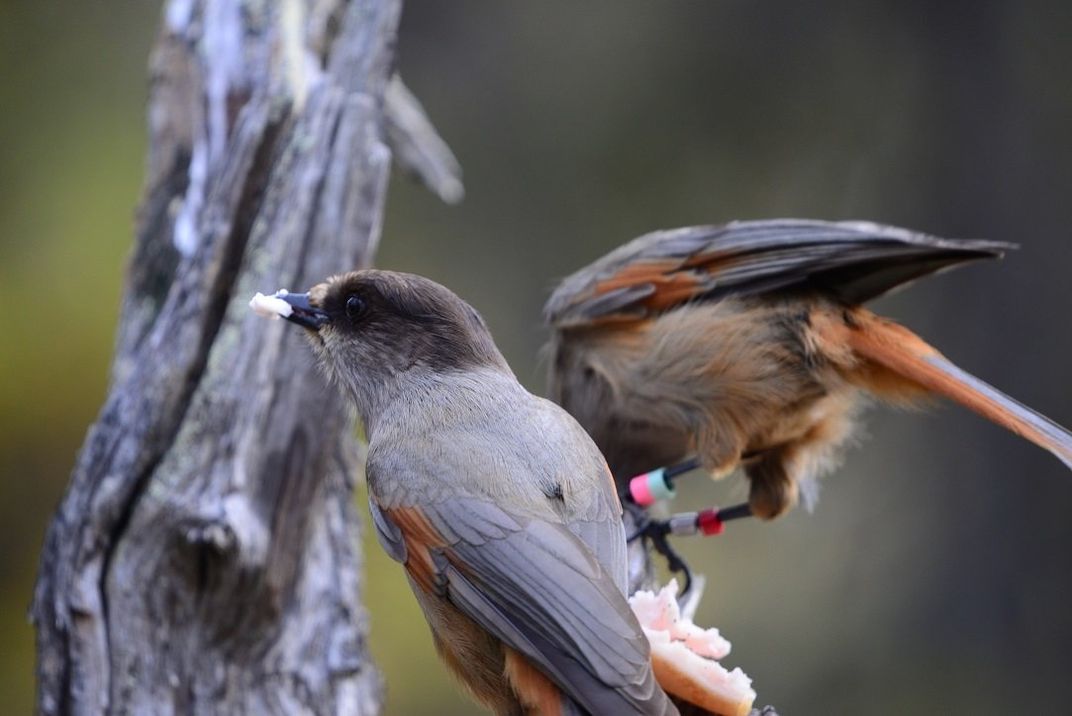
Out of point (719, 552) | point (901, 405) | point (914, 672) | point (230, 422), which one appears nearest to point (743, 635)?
point (719, 552)

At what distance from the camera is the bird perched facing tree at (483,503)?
253 centimetres

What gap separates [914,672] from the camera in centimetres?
673

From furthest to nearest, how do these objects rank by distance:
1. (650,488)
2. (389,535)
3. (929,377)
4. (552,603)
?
(650,488), (929,377), (389,535), (552,603)

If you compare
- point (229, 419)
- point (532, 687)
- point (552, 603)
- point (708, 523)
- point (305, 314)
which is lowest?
point (532, 687)

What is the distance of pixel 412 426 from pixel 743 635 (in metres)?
4.36

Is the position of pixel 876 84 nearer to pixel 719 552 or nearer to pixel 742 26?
pixel 742 26

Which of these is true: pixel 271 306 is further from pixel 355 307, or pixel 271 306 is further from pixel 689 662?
pixel 689 662

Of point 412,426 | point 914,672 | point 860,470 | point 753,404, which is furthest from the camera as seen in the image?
point 860,470

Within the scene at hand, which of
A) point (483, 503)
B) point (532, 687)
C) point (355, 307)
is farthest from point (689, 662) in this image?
point (355, 307)

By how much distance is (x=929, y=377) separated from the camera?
3.93 metres

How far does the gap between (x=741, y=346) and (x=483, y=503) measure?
5.60 ft

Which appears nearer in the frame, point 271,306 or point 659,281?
point 271,306

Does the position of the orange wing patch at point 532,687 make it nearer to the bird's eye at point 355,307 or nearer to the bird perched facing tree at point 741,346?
the bird's eye at point 355,307

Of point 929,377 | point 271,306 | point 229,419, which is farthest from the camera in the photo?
point 929,377
